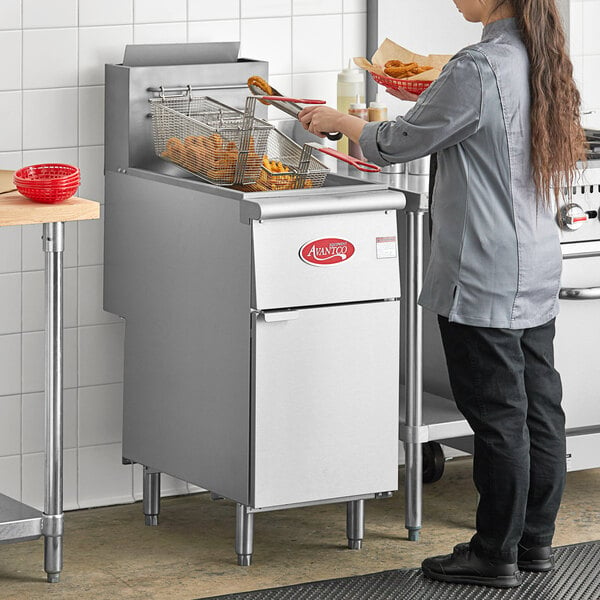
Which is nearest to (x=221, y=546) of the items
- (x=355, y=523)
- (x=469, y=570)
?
(x=355, y=523)

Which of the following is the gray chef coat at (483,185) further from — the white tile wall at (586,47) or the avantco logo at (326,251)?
the white tile wall at (586,47)

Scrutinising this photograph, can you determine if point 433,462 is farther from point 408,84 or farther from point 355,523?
point 408,84

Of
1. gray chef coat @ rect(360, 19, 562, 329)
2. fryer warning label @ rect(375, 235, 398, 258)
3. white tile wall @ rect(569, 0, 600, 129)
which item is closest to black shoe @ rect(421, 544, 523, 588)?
gray chef coat @ rect(360, 19, 562, 329)

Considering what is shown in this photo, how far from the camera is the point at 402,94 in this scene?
3.61 m

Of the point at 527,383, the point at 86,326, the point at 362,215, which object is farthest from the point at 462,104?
the point at 86,326

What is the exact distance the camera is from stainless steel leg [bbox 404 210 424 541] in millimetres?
3338

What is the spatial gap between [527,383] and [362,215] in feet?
1.73

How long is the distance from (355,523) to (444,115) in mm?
1053

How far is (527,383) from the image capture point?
317 cm

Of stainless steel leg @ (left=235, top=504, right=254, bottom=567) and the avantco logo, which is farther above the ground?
the avantco logo

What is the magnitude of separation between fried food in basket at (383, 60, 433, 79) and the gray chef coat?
23.7 inches

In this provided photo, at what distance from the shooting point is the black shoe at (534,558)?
324 cm

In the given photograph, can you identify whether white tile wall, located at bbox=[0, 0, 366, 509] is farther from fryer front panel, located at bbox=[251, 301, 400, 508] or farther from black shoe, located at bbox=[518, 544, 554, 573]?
black shoe, located at bbox=[518, 544, 554, 573]

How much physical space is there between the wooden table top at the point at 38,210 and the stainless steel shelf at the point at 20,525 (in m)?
0.67
